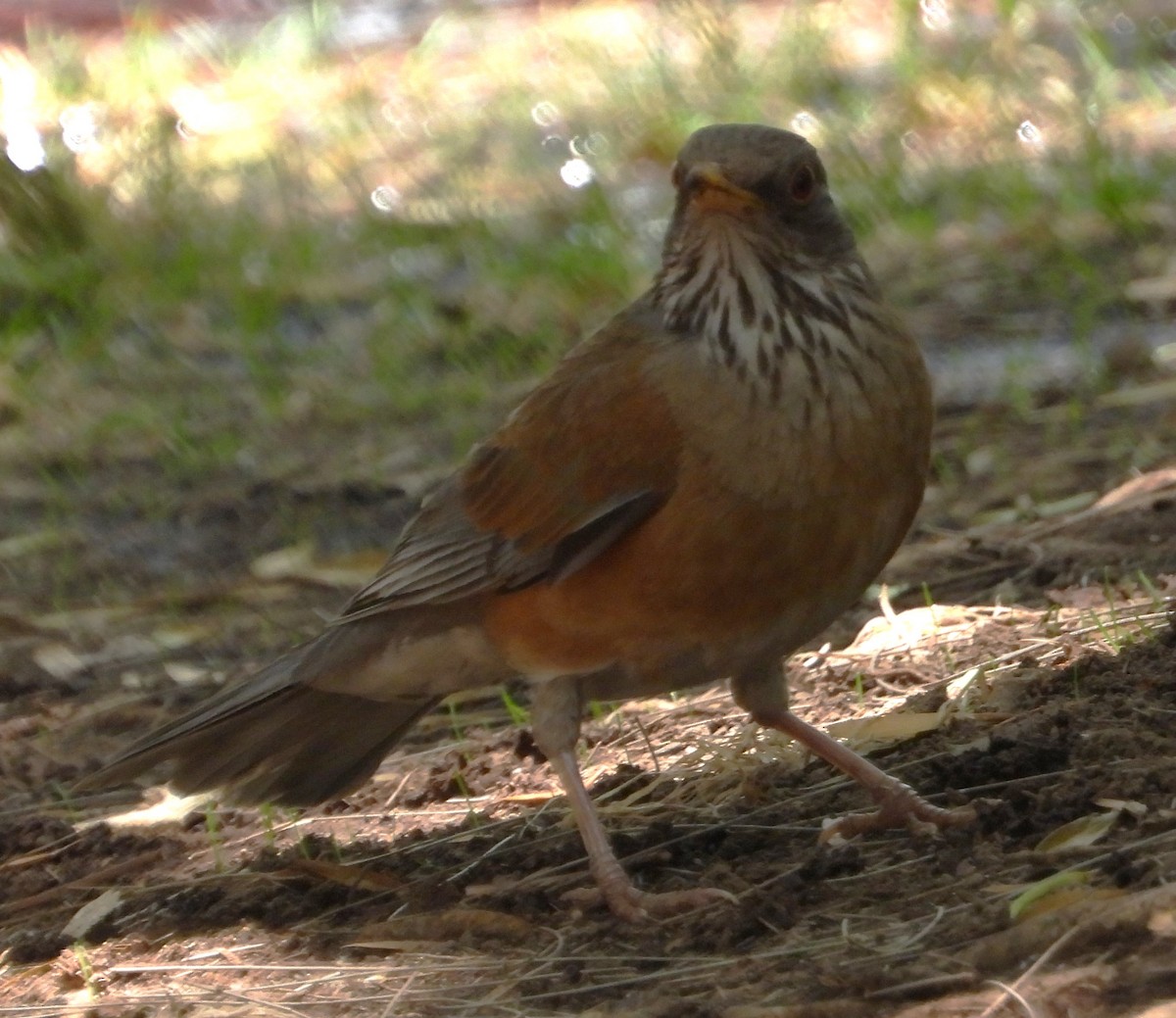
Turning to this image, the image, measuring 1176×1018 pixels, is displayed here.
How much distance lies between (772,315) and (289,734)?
164 centimetres

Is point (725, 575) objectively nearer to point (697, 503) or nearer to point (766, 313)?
point (697, 503)

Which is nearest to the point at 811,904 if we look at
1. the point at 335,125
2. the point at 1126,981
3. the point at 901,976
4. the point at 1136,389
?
the point at 901,976

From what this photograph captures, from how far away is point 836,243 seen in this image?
15.4ft

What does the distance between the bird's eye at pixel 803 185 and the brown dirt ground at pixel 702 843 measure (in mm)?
1274

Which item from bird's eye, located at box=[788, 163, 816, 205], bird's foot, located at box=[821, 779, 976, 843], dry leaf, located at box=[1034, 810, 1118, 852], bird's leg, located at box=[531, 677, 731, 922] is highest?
bird's eye, located at box=[788, 163, 816, 205]

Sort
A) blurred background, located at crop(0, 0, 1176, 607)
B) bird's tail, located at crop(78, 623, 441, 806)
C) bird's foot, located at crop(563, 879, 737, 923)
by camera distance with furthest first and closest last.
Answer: blurred background, located at crop(0, 0, 1176, 607) → bird's tail, located at crop(78, 623, 441, 806) → bird's foot, located at crop(563, 879, 737, 923)

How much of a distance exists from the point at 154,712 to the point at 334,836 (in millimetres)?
1306

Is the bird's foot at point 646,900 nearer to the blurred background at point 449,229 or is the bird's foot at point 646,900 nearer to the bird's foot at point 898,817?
the bird's foot at point 898,817

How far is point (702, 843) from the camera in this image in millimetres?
4652

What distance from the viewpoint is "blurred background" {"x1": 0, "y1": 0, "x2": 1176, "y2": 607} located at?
800 centimetres

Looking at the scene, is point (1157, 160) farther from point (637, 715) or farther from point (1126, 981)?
point (1126, 981)

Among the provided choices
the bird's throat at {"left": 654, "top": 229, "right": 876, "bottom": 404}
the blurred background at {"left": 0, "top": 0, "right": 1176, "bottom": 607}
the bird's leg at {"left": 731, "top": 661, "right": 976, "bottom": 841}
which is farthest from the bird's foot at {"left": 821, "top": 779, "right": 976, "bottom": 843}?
the blurred background at {"left": 0, "top": 0, "right": 1176, "bottom": 607}

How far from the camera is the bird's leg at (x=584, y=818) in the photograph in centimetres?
429

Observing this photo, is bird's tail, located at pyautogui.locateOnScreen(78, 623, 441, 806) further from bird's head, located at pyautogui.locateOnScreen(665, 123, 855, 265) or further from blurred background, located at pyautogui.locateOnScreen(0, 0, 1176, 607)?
blurred background, located at pyautogui.locateOnScreen(0, 0, 1176, 607)
